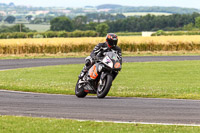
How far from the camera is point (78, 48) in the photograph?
162 feet

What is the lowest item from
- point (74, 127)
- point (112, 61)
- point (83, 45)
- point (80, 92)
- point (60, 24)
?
point (60, 24)

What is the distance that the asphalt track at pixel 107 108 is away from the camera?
10859 millimetres

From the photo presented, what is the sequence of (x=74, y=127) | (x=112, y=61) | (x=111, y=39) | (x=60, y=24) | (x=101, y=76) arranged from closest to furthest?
(x=74, y=127)
(x=112, y=61)
(x=101, y=76)
(x=111, y=39)
(x=60, y=24)

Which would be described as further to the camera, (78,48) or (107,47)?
(78,48)

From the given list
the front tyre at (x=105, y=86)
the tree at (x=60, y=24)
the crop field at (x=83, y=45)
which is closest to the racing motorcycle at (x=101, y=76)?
the front tyre at (x=105, y=86)

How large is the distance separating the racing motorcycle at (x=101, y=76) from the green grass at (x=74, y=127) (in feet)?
12.5

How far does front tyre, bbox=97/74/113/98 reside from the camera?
45.5ft

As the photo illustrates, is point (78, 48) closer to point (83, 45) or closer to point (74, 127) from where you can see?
point (83, 45)

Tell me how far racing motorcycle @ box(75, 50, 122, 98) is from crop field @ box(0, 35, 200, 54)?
1301 inches

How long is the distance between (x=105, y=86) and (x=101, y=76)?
0.31 m

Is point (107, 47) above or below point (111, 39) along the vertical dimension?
below

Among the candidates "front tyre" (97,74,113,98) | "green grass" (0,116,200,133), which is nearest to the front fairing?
"front tyre" (97,74,113,98)

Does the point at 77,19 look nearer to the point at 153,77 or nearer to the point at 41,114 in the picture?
the point at 153,77

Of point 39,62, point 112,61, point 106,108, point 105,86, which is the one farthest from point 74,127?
point 39,62
